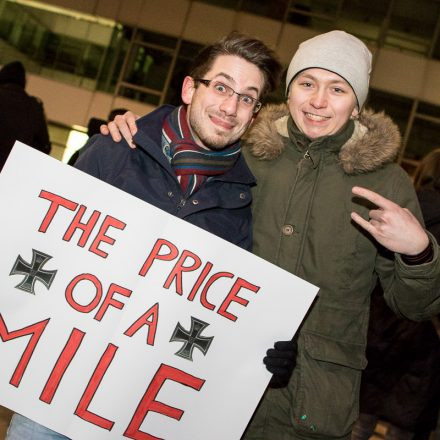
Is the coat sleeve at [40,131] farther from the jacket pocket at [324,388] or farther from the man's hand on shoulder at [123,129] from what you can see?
the jacket pocket at [324,388]

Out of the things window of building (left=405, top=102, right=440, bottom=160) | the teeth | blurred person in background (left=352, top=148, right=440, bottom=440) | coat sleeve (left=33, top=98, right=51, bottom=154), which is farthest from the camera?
window of building (left=405, top=102, right=440, bottom=160)

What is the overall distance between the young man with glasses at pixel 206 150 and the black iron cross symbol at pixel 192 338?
0.38 m

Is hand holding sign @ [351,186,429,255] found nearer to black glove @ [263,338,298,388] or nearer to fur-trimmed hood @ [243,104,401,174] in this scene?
fur-trimmed hood @ [243,104,401,174]

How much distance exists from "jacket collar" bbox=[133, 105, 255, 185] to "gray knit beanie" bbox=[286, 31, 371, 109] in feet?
1.55

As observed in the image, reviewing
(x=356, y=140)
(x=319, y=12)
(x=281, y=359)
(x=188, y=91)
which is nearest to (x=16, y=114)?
(x=188, y=91)

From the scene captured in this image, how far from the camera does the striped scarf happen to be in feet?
7.91

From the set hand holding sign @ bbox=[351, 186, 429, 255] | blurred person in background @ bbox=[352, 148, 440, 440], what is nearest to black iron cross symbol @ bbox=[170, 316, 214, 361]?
hand holding sign @ bbox=[351, 186, 429, 255]

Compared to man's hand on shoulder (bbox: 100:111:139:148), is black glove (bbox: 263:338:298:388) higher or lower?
lower

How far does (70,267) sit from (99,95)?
1346cm

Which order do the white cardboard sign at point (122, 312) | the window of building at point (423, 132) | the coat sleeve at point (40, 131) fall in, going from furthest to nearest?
the window of building at point (423, 132), the coat sleeve at point (40, 131), the white cardboard sign at point (122, 312)

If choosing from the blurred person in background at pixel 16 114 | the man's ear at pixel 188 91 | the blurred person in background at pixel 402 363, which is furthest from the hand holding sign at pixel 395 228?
the blurred person in background at pixel 16 114

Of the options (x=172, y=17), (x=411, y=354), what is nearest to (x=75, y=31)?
→ (x=172, y=17)

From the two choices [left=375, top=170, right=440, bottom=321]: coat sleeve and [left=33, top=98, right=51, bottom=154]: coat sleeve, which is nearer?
[left=375, top=170, right=440, bottom=321]: coat sleeve

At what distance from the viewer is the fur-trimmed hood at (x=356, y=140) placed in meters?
2.42
